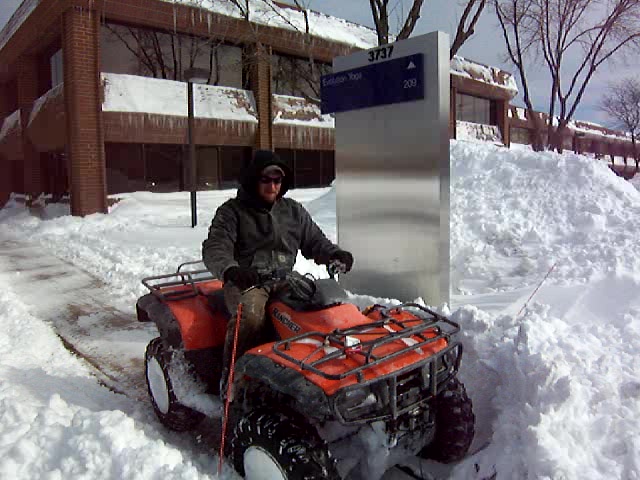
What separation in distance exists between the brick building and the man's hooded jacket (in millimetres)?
11141

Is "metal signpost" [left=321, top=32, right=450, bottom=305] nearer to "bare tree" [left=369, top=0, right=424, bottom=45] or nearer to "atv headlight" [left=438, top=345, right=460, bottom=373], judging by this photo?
"atv headlight" [left=438, top=345, right=460, bottom=373]

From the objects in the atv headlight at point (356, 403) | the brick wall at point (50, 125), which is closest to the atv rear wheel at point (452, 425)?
the atv headlight at point (356, 403)

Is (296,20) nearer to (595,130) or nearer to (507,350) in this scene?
(507,350)

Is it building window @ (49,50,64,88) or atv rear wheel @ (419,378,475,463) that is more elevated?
building window @ (49,50,64,88)

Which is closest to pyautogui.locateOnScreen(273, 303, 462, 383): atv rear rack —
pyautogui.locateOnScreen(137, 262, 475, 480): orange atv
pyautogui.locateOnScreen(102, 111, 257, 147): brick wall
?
pyautogui.locateOnScreen(137, 262, 475, 480): orange atv

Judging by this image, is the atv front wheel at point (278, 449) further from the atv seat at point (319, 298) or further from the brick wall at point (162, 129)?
the brick wall at point (162, 129)

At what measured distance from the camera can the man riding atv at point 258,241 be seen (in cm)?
290

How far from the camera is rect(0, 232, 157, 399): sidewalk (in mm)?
4535

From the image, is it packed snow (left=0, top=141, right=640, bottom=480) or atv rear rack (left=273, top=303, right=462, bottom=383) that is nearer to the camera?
atv rear rack (left=273, top=303, right=462, bottom=383)

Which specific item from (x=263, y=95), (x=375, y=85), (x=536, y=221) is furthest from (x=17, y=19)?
(x=536, y=221)

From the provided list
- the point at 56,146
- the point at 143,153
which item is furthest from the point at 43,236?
the point at 56,146

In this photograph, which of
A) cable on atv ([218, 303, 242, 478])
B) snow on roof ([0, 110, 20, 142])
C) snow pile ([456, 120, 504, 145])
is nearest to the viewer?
cable on atv ([218, 303, 242, 478])

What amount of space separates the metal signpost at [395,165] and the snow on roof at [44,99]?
1306 cm

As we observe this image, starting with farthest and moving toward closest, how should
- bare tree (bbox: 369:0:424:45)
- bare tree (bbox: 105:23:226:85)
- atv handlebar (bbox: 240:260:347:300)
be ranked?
bare tree (bbox: 105:23:226:85)
bare tree (bbox: 369:0:424:45)
atv handlebar (bbox: 240:260:347:300)
